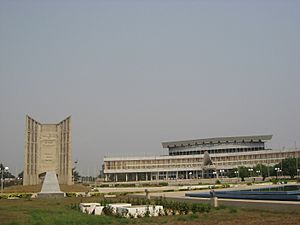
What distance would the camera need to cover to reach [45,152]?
60.4 meters

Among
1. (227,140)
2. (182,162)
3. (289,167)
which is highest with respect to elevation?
(227,140)

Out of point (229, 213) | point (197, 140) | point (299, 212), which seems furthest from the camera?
point (197, 140)

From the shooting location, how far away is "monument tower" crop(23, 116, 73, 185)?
2362 inches

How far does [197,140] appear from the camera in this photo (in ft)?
399

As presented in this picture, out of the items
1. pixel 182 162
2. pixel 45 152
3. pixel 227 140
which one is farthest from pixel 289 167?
pixel 45 152

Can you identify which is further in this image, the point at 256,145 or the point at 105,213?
the point at 256,145

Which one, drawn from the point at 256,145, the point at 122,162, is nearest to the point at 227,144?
the point at 256,145

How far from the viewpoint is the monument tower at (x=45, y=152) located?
60.0m

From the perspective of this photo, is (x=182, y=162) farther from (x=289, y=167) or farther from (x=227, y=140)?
(x=289, y=167)

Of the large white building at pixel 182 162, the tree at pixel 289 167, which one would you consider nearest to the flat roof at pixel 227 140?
the large white building at pixel 182 162

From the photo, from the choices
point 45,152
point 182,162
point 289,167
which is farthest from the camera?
point 182,162

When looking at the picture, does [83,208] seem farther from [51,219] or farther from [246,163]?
[246,163]

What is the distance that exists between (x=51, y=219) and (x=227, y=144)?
105010mm

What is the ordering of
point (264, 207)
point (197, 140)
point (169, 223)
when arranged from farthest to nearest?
point (197, 140), point (264, 207), point (169, 223)
